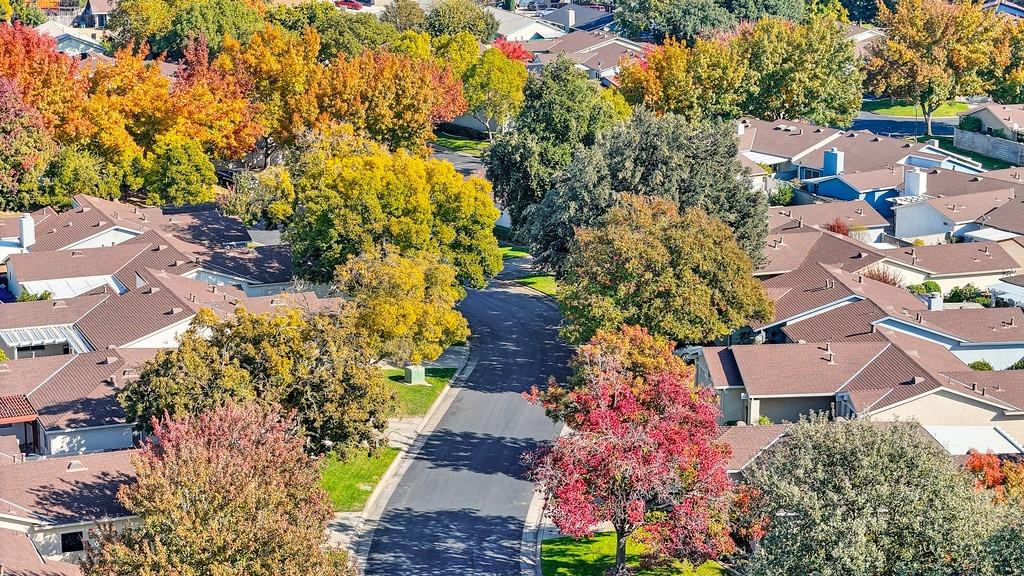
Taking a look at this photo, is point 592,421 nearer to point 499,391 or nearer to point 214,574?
point 214,574

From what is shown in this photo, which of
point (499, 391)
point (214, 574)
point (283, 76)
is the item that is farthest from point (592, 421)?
point (283, 76)

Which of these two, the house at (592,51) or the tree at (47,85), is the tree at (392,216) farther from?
the house at (592,51)

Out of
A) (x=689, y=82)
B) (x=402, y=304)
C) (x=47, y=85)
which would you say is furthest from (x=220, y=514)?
(x=689, y=82)

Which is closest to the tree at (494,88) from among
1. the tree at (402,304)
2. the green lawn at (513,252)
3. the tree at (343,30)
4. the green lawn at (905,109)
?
the tree at (343,30)

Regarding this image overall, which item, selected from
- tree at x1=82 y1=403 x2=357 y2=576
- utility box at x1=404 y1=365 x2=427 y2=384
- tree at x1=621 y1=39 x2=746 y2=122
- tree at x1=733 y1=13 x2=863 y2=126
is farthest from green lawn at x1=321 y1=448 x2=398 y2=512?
tree at x1=733 y1=13 x2=863 y2=126

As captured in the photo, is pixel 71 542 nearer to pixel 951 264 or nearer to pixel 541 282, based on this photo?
pixel 541 282

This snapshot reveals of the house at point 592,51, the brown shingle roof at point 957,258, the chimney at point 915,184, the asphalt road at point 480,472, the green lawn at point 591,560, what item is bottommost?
the green lawn at point 591,560

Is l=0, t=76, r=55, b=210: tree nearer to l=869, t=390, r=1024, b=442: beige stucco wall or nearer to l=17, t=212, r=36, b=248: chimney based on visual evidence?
l=17, t=212, r=36, b=248: chimney
